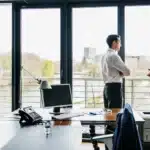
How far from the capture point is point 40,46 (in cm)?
488

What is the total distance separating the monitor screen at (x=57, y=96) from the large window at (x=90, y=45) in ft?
4.11

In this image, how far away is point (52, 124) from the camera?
286 cm

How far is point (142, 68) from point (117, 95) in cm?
101

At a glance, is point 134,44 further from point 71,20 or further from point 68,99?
point 68,99

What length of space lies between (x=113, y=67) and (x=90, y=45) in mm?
985

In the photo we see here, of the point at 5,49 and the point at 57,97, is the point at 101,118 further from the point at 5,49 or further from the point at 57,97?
the point at 5,49

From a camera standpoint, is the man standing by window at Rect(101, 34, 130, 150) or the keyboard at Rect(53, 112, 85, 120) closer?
the keyboard at Rect(53, 112, 85, 120)

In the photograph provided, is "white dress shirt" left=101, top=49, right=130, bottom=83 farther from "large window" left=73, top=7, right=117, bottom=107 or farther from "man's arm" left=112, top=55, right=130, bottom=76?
"large window" left=73, top=7, right=117, bottom=107

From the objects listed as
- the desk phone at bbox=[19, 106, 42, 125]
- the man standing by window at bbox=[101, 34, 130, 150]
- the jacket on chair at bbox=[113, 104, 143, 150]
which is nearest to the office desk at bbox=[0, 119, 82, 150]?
the desk phone at bbox=[19, 106, 42, 125]

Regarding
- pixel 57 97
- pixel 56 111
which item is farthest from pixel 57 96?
pixel 56 111

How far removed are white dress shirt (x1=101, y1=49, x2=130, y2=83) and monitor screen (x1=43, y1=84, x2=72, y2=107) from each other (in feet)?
2.39

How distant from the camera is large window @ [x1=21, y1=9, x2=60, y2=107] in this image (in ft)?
15.9

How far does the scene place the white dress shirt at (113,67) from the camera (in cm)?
390

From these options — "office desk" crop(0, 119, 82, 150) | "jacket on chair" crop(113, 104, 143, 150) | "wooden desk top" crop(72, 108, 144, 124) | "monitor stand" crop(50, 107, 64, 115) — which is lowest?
"office desk" crop(0, 119, 82, 150)
